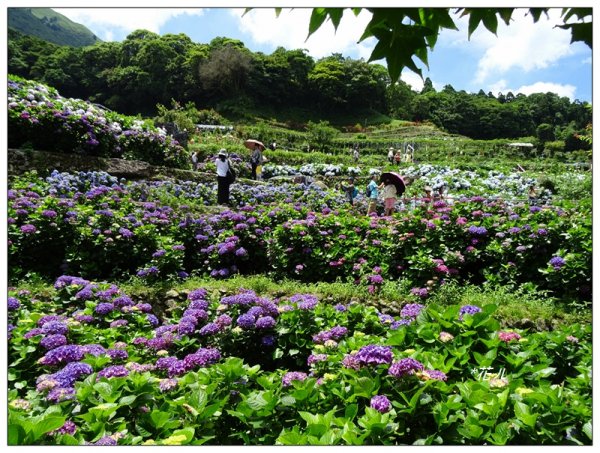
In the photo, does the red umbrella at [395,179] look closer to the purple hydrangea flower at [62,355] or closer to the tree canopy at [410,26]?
the tree canopy at [410,26]

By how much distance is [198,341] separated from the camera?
2.59 meters

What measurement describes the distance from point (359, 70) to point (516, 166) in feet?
64.8

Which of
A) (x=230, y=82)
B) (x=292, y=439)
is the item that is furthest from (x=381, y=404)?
(x=230, y=82)

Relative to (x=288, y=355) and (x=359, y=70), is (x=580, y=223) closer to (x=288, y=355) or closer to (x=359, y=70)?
(x=288, y=355)

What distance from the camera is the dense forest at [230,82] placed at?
1273 inches

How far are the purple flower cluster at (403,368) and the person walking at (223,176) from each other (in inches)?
241

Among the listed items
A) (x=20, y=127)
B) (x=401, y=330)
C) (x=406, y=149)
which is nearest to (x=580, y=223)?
(x=401, y=330)

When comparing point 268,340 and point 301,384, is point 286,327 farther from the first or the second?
point 301,384

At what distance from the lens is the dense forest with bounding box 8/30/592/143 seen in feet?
106

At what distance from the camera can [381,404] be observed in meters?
1.46

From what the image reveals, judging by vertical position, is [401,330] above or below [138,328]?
above

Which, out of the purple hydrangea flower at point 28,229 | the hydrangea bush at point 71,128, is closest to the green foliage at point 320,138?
the hydrangea bush at point 71,128

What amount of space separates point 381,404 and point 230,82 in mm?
37574

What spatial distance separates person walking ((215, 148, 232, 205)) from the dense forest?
25412 mm
